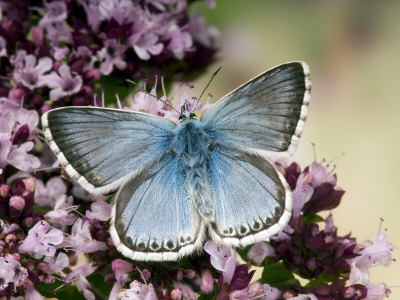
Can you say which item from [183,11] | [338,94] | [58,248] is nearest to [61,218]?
[58,248]

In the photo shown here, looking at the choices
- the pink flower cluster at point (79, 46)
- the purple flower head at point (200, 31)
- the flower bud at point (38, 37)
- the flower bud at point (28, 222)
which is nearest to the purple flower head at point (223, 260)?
the flower bud at point (28, 222)

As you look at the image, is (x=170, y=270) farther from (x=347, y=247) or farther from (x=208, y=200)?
(x=347, y=247)

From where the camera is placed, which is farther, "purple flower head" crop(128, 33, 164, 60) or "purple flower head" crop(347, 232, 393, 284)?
"purple flower head" crop(128, 33, 164, 60)

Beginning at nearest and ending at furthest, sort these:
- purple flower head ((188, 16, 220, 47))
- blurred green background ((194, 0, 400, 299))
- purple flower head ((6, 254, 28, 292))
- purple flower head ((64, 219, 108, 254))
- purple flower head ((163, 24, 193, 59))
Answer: purple flower head ((6, 254, 28, 292)), purple flower head ((64, 219, 108, 254)), purple flower head ((163, 24, 193, 59)), purple flower head ((188, 16, 220, 47)), blurred green background ((194, 0, 400, 299))

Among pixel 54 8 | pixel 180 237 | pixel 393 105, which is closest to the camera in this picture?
pixel 180 237

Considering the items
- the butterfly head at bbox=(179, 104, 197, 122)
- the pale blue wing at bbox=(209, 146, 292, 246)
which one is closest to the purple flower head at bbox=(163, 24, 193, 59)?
the butterfly head at bbox=(179, 104, 197, 122)

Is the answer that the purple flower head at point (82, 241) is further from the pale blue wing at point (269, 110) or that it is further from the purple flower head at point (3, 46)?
the purple flower head at point (3, 46)

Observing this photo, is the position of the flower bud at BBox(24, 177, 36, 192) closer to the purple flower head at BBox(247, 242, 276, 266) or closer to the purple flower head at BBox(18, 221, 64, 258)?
the purple flower head at BBox(18, 221, 64, 258)
